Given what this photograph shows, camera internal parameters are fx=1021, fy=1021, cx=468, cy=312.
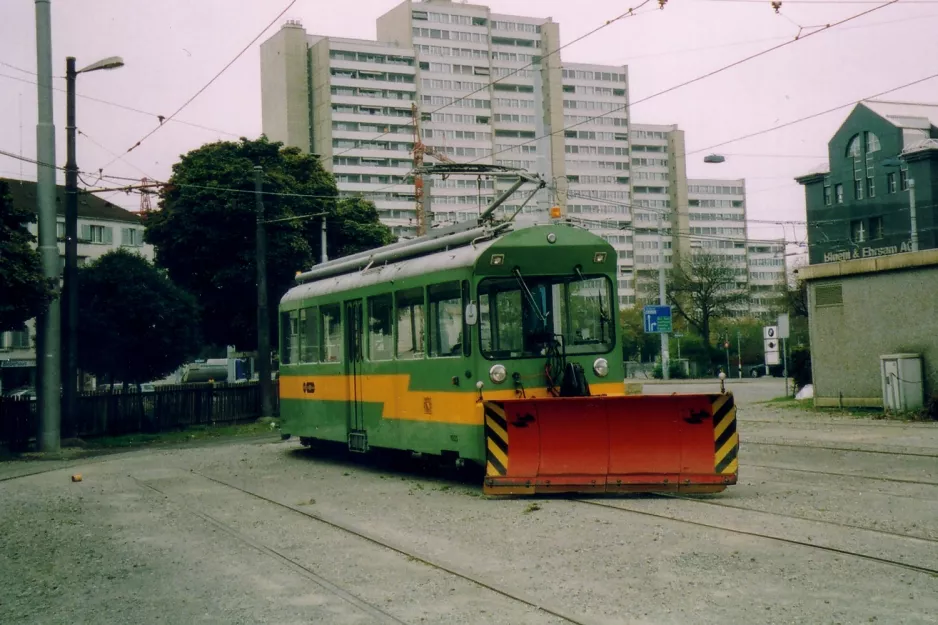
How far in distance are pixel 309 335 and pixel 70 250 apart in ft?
30.7

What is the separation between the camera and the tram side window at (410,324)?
14141mm

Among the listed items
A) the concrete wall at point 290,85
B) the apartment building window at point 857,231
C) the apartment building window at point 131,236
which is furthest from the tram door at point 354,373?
the concrete wall at point 290,85

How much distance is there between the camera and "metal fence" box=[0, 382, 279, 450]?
23.9 m

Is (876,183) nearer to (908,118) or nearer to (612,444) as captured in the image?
(908,118)

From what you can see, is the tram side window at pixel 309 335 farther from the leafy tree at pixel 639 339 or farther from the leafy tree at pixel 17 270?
the leafy tree at pixel 639 339

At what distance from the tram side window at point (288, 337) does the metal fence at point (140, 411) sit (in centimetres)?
676

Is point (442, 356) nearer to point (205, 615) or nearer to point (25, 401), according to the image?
point (205, 615)

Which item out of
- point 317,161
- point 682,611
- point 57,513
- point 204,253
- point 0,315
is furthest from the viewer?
point 317,161

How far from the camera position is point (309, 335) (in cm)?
1836

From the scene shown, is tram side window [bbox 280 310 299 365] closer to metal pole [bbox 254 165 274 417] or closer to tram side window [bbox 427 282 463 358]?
tram side window [bbox 427 282 463 358]

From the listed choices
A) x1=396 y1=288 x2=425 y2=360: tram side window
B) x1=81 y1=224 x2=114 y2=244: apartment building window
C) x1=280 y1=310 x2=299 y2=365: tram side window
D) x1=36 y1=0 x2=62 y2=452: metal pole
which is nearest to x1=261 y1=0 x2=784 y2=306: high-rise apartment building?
x1=81 y1=224 x2=114 y2=244: apartment building window

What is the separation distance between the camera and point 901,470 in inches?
532

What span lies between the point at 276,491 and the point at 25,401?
1301cm

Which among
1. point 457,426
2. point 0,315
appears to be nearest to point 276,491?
point 457,426
